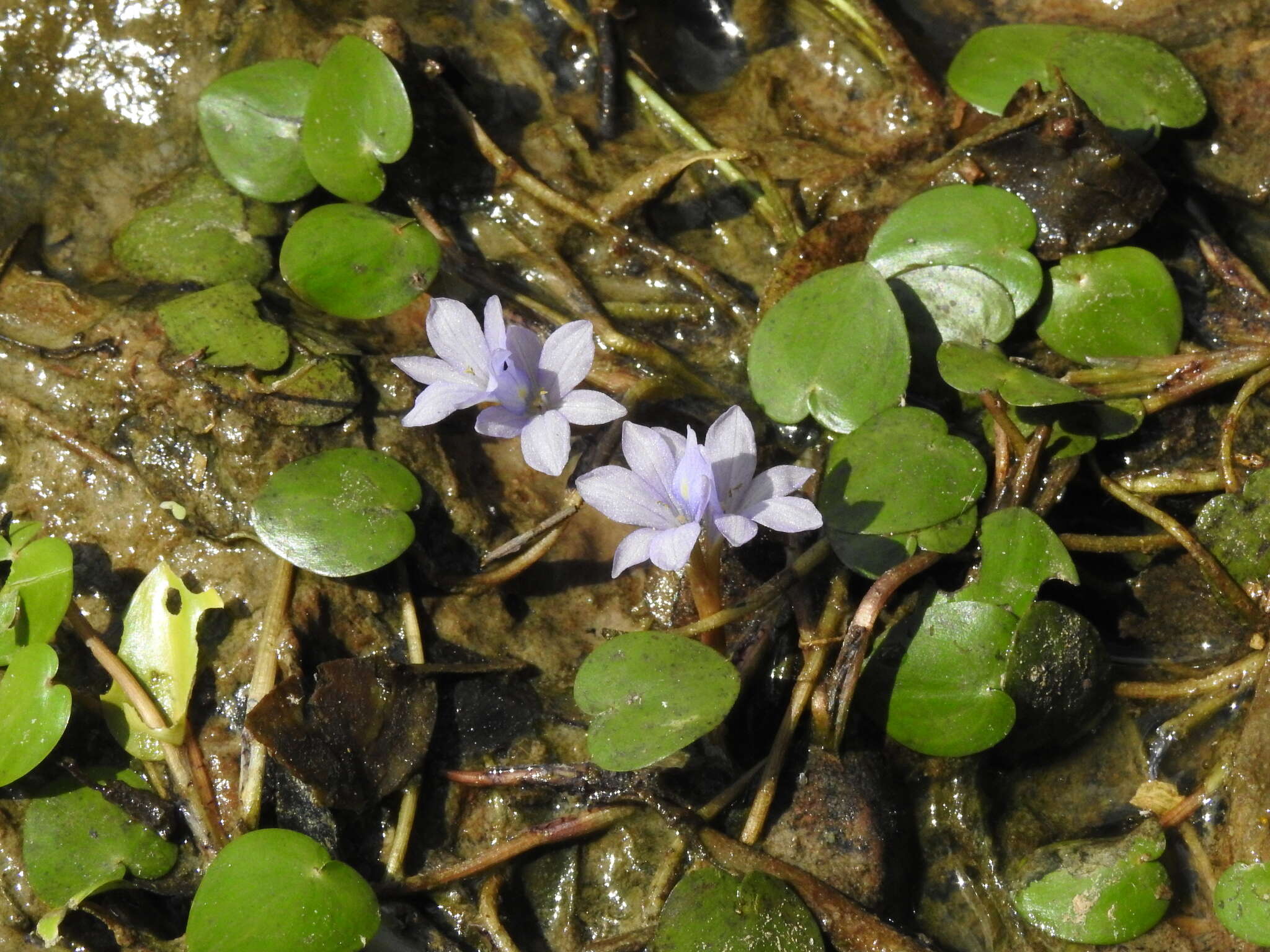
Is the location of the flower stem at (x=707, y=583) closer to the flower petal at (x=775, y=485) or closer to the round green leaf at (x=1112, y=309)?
the flower petal at (x=775, y=485)

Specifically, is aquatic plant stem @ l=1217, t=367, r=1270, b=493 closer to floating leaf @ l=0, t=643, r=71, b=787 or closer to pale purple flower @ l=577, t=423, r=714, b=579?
pale purple flower @ l=577, t=423, r=714, b=579

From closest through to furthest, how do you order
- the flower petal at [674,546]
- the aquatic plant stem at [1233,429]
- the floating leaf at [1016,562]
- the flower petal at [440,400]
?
the flower petal at [674,546]
the flower petal at [440,400]
the floating leaf at [1016,562]
the aquatic plant stem at [1233,429]

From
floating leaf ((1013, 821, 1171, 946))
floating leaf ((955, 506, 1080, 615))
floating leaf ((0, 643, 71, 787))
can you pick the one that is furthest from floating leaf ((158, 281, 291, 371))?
floating leaf ((1013, 821, 1171, 946))

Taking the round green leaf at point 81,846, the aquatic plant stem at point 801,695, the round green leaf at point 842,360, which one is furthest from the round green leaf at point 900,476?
the round green leaf at point 81,846

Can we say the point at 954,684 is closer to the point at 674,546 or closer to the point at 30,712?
the point at 674,546

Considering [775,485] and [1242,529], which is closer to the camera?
[775,485]

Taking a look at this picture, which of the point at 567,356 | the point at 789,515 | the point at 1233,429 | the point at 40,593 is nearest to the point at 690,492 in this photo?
the point at 789,515

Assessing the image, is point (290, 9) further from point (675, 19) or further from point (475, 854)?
point (475, 854)
